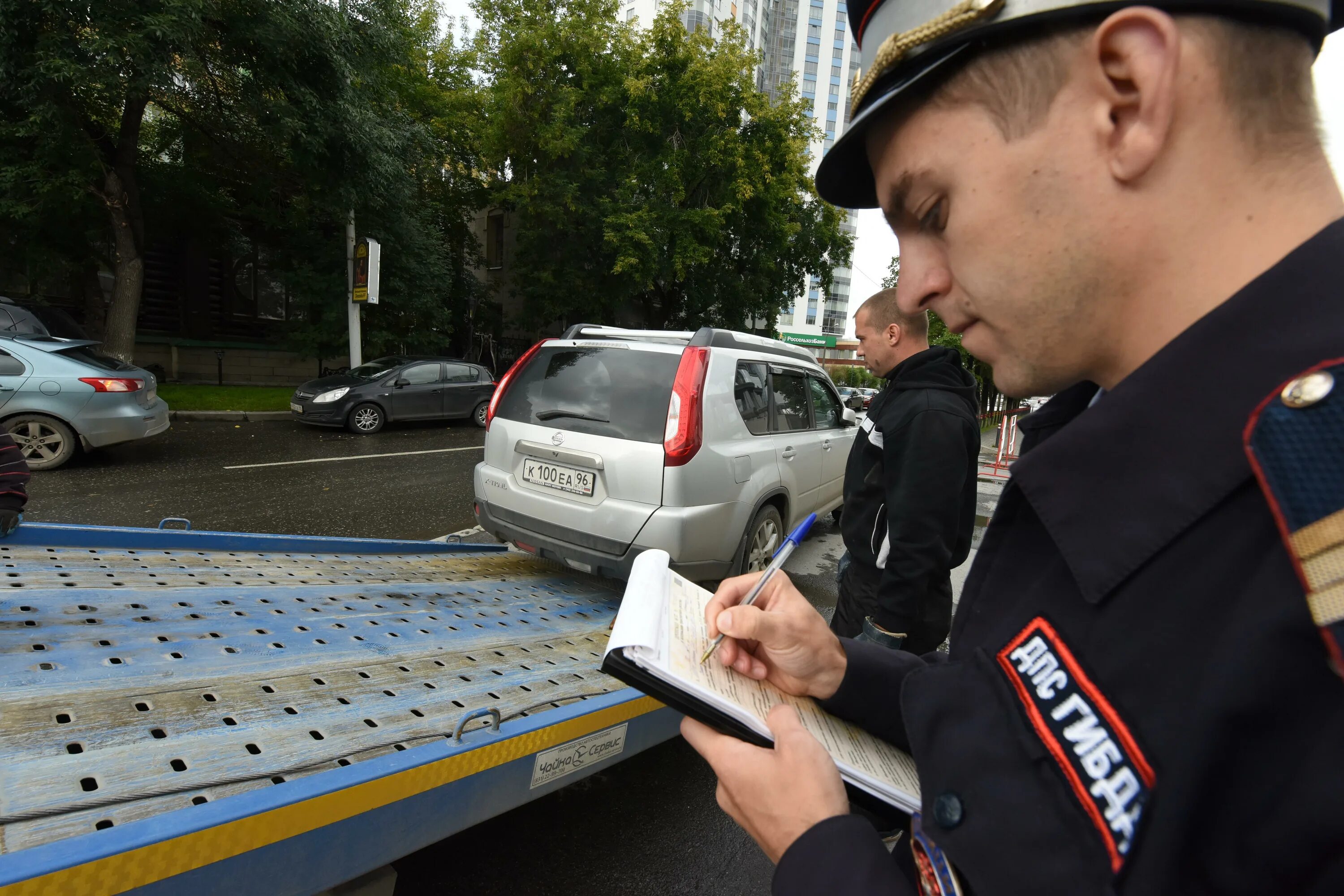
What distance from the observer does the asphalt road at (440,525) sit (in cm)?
216

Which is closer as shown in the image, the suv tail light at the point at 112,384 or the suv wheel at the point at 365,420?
the suv tail light at the point at 112,384

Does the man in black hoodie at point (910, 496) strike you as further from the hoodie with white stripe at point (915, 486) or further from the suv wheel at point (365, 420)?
the suv wheel at point (365, 420)

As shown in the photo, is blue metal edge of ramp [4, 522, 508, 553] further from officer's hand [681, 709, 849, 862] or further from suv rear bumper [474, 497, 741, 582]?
officer's hand [681, 709, 849, 862]

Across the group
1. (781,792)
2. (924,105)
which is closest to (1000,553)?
(781,792)

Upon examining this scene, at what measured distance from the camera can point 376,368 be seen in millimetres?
12500

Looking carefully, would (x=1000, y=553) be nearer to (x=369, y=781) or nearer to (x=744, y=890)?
(x=369, y=781)

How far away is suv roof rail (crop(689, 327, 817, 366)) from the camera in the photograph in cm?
384

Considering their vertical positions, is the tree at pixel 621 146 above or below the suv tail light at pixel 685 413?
above

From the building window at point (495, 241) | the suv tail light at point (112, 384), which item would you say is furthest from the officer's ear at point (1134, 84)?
the building window at point (495, 241)

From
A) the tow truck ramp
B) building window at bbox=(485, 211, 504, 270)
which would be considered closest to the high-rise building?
building window at bbox=(485, 211, 504, 270)

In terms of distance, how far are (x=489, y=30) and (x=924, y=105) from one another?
22193 mm

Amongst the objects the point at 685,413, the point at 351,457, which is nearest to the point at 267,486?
the point at 351,457

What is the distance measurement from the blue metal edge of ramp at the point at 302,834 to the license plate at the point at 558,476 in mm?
1864

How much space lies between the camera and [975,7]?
2.41 ft
